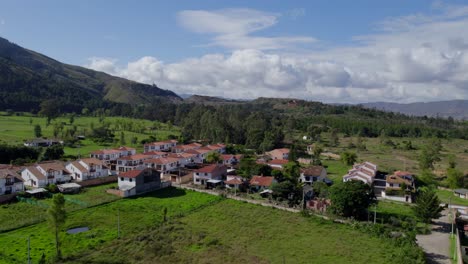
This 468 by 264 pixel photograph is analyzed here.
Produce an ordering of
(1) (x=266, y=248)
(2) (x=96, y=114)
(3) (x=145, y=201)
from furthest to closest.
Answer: (2) (x=96, y=114), (3) (x=145, y=201), (1) (x=266, y=248)

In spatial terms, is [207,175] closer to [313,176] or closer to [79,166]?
[313,176]

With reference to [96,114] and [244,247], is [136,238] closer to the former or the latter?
[244,247]

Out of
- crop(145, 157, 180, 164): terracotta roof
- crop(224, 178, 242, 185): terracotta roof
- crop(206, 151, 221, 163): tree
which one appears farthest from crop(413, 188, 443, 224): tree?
crop(145, 157, 180, 164): terracotta roof

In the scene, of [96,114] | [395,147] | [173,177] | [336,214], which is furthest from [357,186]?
[96,114]

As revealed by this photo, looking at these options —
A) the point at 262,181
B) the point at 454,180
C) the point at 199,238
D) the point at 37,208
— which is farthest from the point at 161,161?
the point at 454,180

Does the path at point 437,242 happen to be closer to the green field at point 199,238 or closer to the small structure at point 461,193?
the green field at point 199,238

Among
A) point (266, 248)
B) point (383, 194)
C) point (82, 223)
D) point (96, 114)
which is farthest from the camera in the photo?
point (96, 114)
